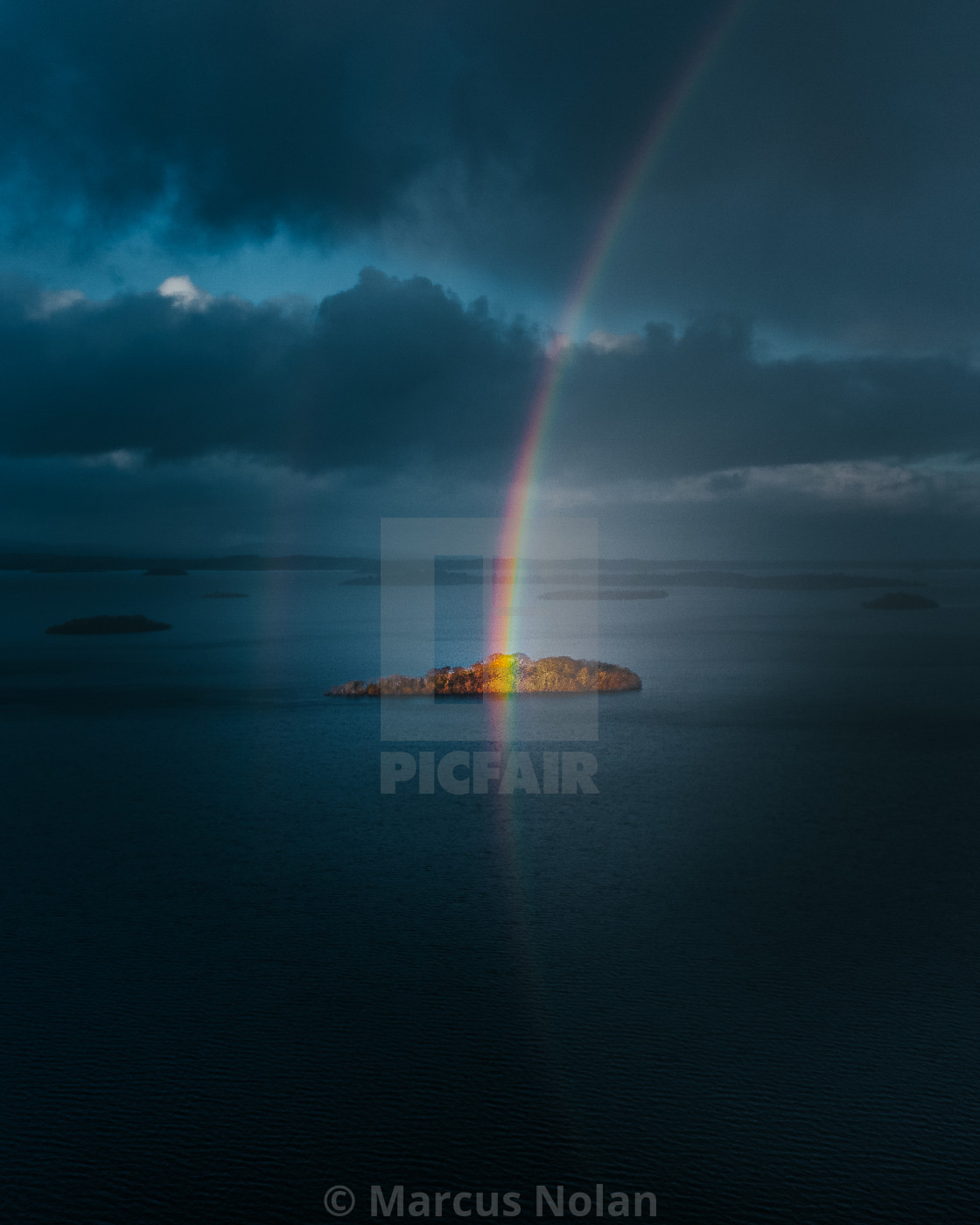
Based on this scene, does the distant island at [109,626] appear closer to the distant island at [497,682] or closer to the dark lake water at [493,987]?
the distant island at [497,682]

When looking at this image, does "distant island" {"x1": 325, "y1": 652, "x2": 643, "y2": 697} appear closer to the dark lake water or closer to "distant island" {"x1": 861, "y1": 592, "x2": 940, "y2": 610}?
the dark lake water

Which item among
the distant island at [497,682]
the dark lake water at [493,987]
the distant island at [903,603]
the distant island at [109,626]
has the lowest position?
the dark lake water at [493,987]

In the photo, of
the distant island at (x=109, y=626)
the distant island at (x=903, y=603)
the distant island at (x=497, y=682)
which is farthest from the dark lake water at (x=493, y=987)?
the distant island at (x=903, y=603)

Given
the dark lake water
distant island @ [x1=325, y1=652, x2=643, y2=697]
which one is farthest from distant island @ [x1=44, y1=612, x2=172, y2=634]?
the dark lake water

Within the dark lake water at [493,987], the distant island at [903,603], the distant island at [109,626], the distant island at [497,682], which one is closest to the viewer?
the dark lake water at [493,987]

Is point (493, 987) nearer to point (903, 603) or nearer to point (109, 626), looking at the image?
point (109, 626)

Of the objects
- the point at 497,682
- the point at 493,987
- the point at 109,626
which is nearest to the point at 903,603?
the point at 109,626
